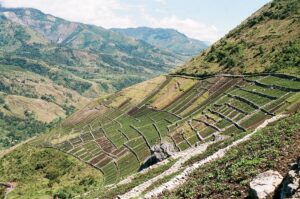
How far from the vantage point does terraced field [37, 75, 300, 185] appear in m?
120

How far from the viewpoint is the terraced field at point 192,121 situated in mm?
120125

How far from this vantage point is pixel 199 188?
44.3m

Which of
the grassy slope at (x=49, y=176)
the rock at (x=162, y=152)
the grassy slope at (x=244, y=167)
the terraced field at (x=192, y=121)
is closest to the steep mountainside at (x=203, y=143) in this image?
the rock at (x=162, y=152)

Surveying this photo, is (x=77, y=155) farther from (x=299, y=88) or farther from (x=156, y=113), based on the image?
(x=299, y=88)

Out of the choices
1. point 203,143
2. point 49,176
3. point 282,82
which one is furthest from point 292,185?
point 49,176

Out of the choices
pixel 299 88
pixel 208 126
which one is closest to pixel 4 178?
pixel 208 126

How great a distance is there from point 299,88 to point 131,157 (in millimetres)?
59586

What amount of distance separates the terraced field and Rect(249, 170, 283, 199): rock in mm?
65402

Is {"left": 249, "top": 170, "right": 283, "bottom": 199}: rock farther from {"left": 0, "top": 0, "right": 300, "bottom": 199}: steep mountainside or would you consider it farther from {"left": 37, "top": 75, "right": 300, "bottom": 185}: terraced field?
{"left": 37, "top": 75, "right": 300, "bottom": 185}: terraced field

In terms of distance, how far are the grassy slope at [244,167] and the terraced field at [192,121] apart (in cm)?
4639

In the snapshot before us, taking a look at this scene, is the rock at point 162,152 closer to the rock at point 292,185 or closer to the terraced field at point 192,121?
the terraced field at point 192,121

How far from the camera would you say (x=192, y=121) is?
14488cm

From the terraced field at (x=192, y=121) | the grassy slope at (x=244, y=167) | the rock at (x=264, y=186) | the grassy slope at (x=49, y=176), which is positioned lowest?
the grassy slope at (x=49, y=176)

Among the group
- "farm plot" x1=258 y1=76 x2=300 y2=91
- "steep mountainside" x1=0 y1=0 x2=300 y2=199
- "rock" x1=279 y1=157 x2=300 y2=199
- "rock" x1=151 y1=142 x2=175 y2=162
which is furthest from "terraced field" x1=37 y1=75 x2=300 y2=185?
"rock" x1=279 y1=157 x2=300 y2=199
